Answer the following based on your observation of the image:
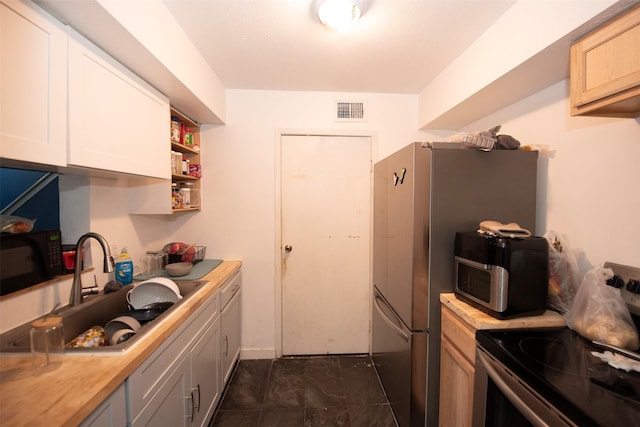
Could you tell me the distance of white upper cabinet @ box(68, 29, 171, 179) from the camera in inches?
Answer: 39.5

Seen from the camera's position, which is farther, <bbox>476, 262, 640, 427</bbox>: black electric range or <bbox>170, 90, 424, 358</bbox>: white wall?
<bbox>170, 90, 424, 358</bbox>: white wall

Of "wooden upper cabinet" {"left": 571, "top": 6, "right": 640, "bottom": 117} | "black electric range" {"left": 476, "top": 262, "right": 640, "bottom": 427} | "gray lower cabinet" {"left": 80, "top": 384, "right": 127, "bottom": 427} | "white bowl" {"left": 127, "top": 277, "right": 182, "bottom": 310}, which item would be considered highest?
"wooden upper cabinet" {"left": 571, "top": 6, "right": 640, "bottom": 117}

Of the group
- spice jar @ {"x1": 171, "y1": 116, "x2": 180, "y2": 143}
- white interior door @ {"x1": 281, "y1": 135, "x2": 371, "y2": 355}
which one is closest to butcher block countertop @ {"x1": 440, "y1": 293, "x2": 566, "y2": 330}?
white interior door @ {"x1": 281, "y1": 135, "x2": 371, "y2": 355}

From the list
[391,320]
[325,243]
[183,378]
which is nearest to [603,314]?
[391,320]

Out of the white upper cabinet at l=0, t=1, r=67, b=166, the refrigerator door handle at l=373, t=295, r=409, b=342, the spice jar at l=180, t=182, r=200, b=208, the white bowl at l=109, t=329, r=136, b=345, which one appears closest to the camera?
the white upper cabinet at l=0, t=1, r=67, b=166

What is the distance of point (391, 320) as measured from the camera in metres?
1.71

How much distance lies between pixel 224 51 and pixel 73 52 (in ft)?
2.95

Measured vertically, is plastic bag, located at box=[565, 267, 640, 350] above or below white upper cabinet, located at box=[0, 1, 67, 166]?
below

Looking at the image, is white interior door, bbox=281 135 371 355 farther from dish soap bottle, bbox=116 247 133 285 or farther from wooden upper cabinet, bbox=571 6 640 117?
wooden upper cabinet, bbox=571 6 640 117

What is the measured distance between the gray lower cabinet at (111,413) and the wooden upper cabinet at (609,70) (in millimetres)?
1929

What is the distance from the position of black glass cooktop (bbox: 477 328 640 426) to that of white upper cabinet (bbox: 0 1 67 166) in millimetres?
1770

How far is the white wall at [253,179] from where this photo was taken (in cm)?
225

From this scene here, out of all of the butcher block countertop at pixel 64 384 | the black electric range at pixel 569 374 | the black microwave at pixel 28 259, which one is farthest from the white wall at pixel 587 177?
the black microwave at pixel 28 259

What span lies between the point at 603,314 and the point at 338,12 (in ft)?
5.69
